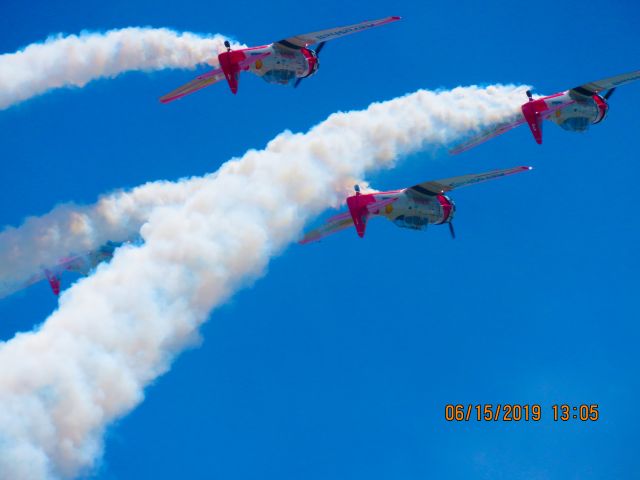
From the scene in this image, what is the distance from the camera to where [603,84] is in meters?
85.8

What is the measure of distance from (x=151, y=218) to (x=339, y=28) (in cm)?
1489

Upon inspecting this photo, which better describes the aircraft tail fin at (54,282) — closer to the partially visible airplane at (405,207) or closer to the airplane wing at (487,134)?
the partially visible airplane at (405,207)

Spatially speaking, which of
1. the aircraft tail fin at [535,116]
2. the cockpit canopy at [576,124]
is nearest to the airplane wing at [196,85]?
the aircraft tail fin at [535,116]

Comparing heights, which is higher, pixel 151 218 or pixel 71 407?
pixel 151 218

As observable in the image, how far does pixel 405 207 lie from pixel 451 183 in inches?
111

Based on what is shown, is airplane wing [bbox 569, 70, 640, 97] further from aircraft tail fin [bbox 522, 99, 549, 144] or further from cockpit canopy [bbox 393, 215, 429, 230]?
cockpit canopy [bbox 393, 215, 429, 230]

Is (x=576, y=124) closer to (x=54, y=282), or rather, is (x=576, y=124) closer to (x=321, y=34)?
(x=321, y=34)

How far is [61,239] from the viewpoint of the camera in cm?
8431

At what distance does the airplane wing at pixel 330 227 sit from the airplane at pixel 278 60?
852cm

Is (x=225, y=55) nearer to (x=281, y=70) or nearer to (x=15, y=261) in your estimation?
(x=281, y=70)

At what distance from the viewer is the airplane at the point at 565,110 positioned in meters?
85.1

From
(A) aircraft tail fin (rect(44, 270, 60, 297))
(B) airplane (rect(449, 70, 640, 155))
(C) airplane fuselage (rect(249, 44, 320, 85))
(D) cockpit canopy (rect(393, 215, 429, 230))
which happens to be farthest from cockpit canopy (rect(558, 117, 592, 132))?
(A) aircraft tail fin (rect(44, 270, 60, 297))

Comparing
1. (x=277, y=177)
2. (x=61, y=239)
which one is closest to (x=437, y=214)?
(x=277, y=177)

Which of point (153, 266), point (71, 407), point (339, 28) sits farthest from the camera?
point (339, 28)
